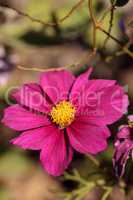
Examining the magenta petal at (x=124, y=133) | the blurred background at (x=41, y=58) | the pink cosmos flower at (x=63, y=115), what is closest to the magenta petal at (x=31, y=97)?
the pink cosmos flower at (x=63, y=115)

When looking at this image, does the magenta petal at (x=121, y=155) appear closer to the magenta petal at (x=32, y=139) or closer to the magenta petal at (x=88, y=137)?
the magenta petal at (x=88, y=137)

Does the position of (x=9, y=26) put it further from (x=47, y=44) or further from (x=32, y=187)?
(x=32, y=187)

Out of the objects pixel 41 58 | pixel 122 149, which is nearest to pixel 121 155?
pixel 122 149

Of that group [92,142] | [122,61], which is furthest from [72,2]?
[92,142]

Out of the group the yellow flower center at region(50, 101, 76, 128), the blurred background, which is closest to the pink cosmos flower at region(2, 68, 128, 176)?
the yellow flower center at region(50, 101, 76, 128)

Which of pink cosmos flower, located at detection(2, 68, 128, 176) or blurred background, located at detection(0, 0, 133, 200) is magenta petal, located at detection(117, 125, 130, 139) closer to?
pink cosmos flower, located at detection(2, 68, 128, 176)

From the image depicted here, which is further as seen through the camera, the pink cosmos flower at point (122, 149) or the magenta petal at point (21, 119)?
the magenta petal at point (21, 119)
